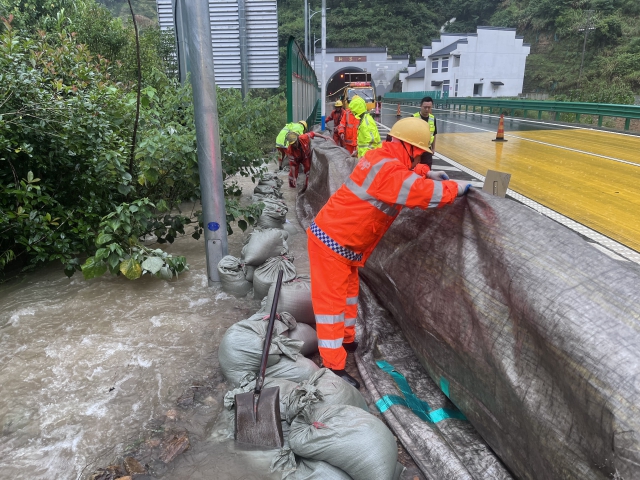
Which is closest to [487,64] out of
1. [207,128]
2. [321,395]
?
[207,128]

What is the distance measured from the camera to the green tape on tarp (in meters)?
2.30

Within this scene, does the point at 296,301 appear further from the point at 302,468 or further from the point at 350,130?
the point at 350,130

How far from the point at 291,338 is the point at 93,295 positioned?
213 cm

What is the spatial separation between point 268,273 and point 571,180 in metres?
5.79

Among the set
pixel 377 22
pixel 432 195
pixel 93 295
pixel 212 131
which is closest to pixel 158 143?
pixel 212 131

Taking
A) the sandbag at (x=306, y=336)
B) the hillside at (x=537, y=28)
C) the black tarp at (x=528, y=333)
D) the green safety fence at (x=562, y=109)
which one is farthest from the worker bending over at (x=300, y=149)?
the hillside at (x=537, y=28)

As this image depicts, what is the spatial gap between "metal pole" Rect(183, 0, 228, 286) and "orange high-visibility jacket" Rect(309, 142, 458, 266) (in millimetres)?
1665

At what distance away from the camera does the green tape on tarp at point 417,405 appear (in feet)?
7.54

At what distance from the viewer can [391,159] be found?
2.44 metres

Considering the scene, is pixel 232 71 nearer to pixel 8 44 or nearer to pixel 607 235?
pixel 8 44

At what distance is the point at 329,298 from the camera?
263 cm

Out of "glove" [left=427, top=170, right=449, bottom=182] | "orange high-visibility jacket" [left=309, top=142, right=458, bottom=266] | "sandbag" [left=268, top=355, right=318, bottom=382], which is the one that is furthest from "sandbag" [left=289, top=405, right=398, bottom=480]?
"glove" [left=427, top=170, right=449, bottom=182]

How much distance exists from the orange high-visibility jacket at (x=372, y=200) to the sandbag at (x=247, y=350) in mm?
608

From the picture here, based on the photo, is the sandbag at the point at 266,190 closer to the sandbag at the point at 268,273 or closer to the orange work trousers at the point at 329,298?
the sandbag at the point at 268,273
